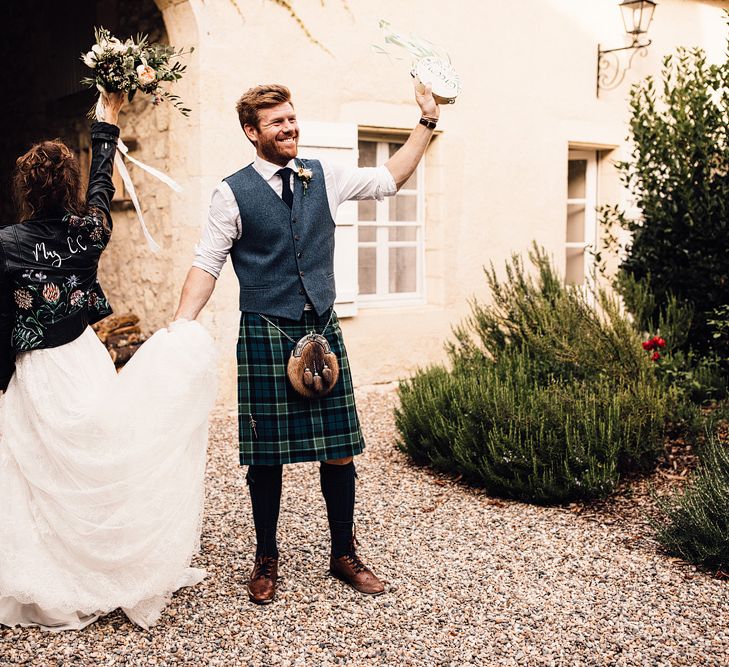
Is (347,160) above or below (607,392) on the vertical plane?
above

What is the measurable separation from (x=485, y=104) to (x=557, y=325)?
304 centimetres

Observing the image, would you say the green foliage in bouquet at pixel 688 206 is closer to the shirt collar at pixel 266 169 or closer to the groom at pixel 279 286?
the groom at pixel 279 286

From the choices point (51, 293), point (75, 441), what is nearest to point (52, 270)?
point (51, 293)

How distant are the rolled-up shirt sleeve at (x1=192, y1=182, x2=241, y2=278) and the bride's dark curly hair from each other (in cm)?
45

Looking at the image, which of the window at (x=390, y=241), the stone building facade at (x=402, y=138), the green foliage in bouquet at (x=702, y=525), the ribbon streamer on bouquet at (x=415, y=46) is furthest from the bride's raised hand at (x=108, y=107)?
the window at (x=390, y=241)

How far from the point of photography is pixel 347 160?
6.70 meters

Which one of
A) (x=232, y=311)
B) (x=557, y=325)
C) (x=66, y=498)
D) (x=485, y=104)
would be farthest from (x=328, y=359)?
(x=485, y=104)

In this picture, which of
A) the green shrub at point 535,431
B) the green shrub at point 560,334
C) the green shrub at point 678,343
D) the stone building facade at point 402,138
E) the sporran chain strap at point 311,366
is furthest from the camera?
the stone building facade at point 402,138

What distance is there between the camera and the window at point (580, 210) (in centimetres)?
893

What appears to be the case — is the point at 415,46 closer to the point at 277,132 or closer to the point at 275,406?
the point at 277,132

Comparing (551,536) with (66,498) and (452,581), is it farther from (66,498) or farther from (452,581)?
(66,498)

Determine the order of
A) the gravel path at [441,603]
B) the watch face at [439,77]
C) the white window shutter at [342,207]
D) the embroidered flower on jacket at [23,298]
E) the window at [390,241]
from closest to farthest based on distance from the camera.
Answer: the gravel path at [441,603] < the embroidered flower on jacket at [23,298] < the watch face at [439,77] < the white window shutter at [342,207] < the window at [390,241]

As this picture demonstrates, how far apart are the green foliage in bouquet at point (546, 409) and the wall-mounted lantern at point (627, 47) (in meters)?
3.65

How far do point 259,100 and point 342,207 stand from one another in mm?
3767
